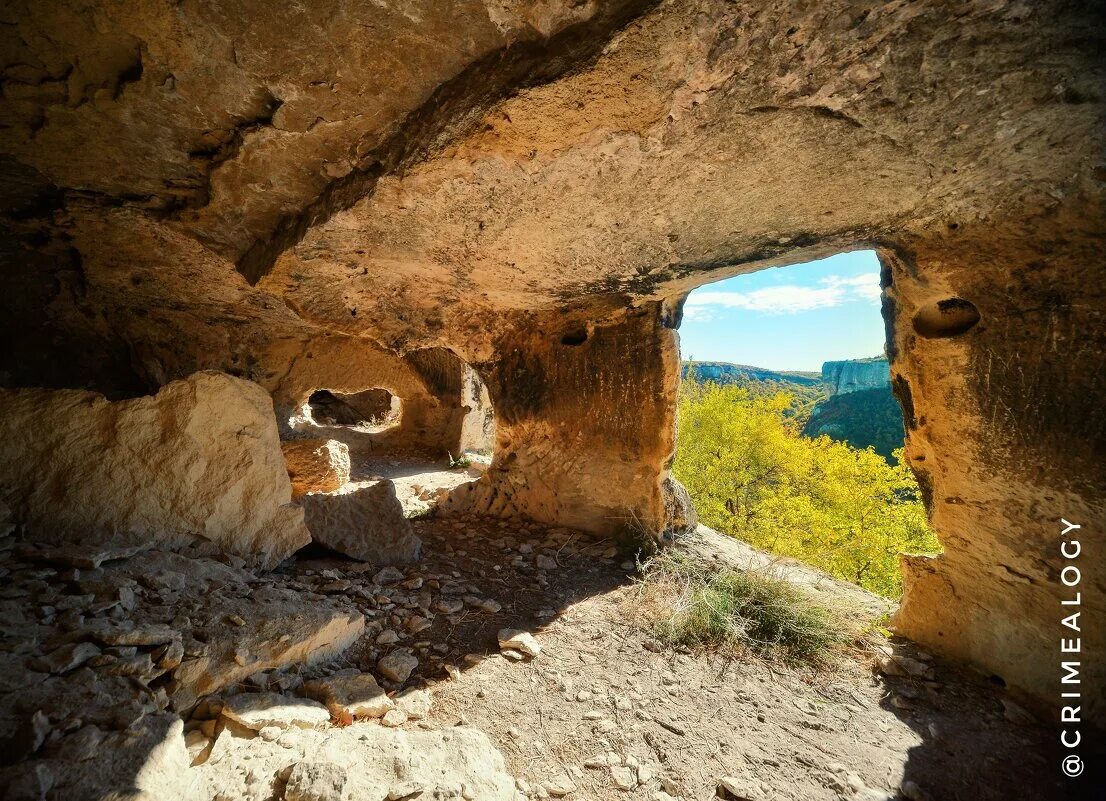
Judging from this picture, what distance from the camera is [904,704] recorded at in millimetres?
1903

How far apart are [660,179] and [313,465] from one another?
Result: 16.8 feet

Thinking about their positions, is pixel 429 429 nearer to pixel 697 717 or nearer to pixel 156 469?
pixel 156 469

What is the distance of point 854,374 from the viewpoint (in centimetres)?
4759

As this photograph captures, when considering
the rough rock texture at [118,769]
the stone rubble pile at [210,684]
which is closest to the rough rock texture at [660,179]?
the stone rubble pile at [210,684]

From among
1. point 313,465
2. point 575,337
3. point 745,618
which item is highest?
point 575,337

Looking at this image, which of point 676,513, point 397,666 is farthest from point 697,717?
point 676,513

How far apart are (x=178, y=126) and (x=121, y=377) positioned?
4.71 meters

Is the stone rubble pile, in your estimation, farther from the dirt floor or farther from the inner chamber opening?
the inner chamber opening

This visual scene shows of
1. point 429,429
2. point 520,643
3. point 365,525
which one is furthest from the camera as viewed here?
point 429,429

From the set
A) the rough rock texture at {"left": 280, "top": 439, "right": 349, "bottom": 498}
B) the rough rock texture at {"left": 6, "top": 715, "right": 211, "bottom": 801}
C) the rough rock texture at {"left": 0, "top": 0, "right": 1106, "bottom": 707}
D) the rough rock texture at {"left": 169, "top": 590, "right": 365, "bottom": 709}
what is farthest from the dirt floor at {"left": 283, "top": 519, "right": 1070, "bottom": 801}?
the rough rock texture at {"left": 280, "top": 439, "right": 349, "bottom": 498}

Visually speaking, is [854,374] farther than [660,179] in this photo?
Yes

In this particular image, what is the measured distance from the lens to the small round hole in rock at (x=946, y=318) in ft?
7.06

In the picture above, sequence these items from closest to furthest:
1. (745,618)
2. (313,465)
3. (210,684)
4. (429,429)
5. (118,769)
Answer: (118,769)
(210,684)
(745,618)
(313,465)
(429,429)

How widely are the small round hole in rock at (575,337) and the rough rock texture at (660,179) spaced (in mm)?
423
